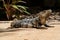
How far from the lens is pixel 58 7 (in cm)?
1512

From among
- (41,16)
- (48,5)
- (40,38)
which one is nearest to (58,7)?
(48,5)

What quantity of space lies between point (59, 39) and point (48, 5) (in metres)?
10.1

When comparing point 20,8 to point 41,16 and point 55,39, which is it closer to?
point 41,16

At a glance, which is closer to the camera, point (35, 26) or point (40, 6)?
point (35, 26)

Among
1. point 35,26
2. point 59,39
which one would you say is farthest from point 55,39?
point 35,26

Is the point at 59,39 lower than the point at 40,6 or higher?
lower

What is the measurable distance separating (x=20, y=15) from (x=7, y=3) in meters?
0.98

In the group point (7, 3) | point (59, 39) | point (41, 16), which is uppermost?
point (7, 3)

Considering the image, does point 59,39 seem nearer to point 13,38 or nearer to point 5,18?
point 13,38

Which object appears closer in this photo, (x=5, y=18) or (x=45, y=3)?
(x=5, y=18)

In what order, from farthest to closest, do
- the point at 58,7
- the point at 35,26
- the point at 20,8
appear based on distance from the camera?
the point at 58,7 < the point at 20,8 < the point at 35,26

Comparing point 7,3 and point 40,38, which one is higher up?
point 7,3

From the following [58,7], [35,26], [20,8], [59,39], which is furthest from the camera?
[58,7]

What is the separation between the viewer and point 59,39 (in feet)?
17.8
